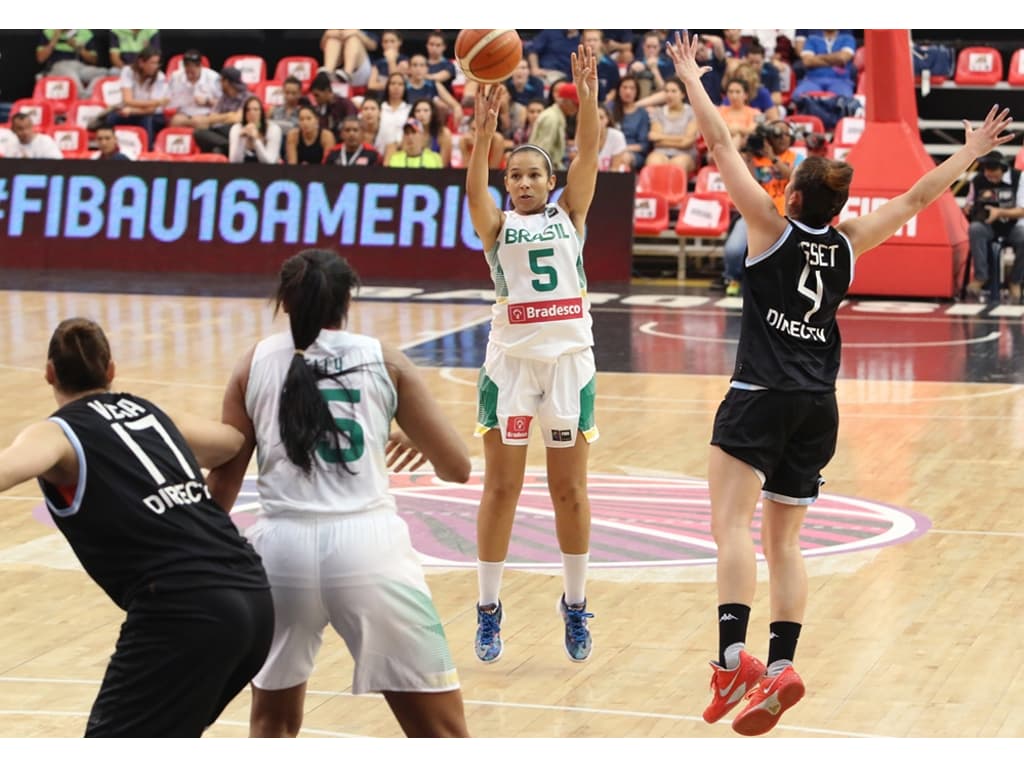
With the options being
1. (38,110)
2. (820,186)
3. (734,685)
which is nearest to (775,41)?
(38,110)

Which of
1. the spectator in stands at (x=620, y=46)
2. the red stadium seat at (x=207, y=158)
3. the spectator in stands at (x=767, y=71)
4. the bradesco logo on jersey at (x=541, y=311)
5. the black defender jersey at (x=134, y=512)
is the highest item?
the spectator in stands at (x=620, y=46)

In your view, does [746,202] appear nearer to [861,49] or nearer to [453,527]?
[453,527]

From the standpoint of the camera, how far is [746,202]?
5566mm

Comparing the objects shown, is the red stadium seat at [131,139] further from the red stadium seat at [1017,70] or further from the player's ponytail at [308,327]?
the player's ponytail at [308,327]

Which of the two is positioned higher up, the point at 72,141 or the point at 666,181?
the point at 72,141

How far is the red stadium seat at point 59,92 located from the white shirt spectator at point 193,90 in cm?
183

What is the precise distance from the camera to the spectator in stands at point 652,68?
20.3 meters

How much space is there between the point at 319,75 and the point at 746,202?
611 inches

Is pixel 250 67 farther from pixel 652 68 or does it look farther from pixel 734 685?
pixel 734 685

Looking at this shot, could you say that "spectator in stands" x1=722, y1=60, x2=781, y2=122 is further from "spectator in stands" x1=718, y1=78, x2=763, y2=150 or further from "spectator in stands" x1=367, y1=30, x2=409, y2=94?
"spectator in stands" x1=367, y1=30, x2=409, y2=94

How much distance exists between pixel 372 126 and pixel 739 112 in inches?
155

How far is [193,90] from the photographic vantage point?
22.0 metres

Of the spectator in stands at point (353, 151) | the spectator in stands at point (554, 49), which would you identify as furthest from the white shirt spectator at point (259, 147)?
the spectator in stands at point (554, 49)
